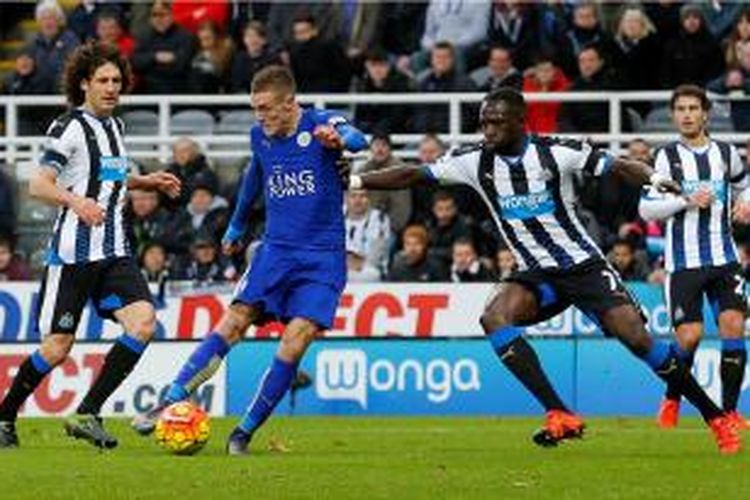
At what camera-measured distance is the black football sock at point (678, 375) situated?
15188 millimetres

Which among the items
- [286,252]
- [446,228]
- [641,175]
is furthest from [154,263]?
[641,175]

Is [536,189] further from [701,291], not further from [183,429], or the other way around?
[701,291]

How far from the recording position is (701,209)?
1814 cm

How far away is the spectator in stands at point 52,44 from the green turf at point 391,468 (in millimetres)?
9893

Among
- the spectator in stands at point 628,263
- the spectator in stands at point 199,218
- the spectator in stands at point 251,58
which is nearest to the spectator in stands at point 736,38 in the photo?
the spectator in stands at point 628,263

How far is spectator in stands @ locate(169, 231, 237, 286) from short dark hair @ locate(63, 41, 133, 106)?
25.7ft

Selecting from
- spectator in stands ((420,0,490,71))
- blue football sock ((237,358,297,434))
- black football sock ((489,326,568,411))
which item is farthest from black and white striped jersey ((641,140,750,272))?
spectator in stands ((420,0,490,71))

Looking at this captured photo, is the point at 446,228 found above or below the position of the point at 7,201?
below

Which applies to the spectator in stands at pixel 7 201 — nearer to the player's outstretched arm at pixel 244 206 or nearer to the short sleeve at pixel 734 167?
the short sleeve at pixel 734 167

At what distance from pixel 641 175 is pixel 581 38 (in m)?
11.2

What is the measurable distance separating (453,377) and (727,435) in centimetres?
736

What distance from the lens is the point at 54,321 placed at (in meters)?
15.9

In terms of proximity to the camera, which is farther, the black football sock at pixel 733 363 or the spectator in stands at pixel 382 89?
the spectator in stands at pixel 382 89

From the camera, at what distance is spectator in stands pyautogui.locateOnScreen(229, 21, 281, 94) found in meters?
26.2
